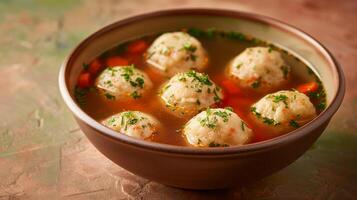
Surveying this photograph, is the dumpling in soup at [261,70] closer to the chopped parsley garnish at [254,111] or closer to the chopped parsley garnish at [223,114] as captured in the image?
the chopped parsley garnish at [254,111]

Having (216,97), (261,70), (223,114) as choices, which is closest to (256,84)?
(261,70)

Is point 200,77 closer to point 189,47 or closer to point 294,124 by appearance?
point 189,47

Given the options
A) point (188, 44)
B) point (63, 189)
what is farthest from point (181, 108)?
point (63, 189)

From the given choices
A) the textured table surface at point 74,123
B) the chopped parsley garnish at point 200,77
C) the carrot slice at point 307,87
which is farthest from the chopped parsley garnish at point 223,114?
the carrot slice at point 307,87

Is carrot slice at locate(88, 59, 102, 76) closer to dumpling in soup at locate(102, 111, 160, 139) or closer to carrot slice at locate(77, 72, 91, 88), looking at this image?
carrot slice at locate(77, 72, 91, 88)

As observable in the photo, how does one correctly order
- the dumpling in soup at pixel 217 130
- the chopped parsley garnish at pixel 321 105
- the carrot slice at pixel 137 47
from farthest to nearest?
the carrot slice at pixel 137 47, the chopped parsley garnish at pixel 321 105, the dumpling in soup at pixel 217 130

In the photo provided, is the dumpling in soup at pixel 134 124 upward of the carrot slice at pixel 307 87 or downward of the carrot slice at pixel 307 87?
downward
